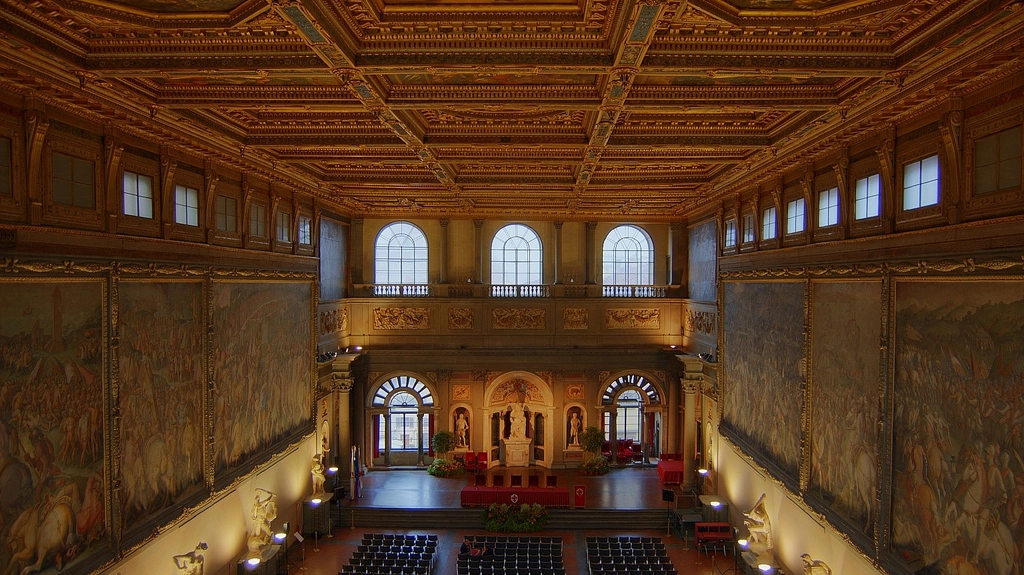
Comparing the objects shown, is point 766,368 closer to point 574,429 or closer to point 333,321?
point 574,429

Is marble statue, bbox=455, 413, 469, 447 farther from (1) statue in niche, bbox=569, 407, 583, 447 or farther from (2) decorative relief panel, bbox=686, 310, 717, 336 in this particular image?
(2) decorative relief panel, bbox=686, 310, 717, 336

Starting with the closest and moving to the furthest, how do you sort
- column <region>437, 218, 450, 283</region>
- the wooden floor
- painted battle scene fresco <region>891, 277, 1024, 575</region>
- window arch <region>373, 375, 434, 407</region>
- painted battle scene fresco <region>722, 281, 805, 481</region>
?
1. painted battle scene fresco <region>891, 277, 1024, 575</region>
2. painted battle scene fresco <region>722, 281, 805, 481</region>
3. the wooden floor
4. column <region>437, 218, 450, 283</region>
5. window arch <region>373, 375, 434, 407</region>

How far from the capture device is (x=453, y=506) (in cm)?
1927

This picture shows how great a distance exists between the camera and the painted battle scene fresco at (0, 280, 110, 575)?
711cm

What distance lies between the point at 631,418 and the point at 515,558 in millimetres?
10109

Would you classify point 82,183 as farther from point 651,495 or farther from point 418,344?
point 651,495

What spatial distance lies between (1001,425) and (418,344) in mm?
18116

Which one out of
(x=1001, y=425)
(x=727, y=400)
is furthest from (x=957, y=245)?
(x=727, y=400)

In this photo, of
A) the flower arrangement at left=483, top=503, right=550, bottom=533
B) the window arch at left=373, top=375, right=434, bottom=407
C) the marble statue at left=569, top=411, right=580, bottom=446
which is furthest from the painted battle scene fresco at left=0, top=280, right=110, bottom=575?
the marble statue at left=569, top=411, right=580, bottom=446

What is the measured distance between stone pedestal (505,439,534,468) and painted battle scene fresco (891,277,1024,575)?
15920 mm

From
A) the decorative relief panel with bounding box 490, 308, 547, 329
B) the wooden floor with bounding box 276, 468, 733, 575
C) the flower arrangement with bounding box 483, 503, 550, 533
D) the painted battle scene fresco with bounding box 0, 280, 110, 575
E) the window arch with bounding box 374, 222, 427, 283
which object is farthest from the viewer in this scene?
the window arch with bounding box 374, 222, 427, 283

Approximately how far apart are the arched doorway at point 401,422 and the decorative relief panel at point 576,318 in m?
5.93

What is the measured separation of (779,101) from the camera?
8992 millimetres

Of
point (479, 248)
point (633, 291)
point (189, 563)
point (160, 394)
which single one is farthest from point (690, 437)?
point (160, 394)
